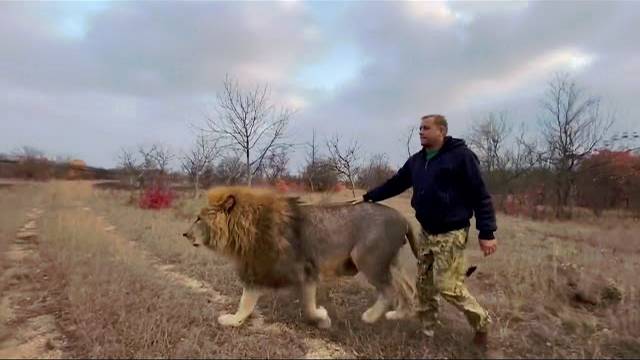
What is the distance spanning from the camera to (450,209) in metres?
4.61

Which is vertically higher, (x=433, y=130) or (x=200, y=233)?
(x=433, y=130)

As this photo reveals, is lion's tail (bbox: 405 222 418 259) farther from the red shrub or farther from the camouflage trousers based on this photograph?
the red shrub

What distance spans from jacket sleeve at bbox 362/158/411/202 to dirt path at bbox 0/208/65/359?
11.4ft

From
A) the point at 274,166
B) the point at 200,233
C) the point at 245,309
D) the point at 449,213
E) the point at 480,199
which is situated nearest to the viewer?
the point at 480,199

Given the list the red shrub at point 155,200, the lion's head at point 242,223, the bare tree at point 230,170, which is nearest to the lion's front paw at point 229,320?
the lion's head at point 242,223

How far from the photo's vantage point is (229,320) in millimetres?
5293

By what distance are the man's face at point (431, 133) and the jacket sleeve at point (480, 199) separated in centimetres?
30

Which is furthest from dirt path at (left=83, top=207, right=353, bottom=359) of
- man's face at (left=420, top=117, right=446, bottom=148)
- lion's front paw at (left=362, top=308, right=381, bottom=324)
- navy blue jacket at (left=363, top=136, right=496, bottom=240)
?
man's face at (left=420, top=117, right=446, bottom=148)

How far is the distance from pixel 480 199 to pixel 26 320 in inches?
202

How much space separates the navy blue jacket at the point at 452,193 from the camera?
4.52 meters

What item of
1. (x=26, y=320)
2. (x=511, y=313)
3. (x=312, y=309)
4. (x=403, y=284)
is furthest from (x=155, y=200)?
(x=511, y=313)

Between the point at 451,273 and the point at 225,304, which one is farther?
the point at 225,304

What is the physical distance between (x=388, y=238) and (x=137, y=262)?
18.8ft

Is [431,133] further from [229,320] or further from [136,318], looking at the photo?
[136,318]
